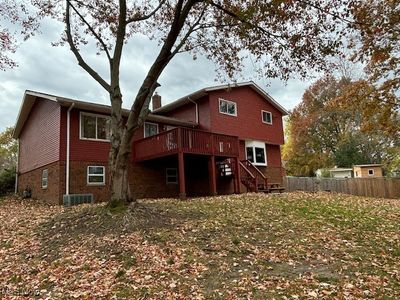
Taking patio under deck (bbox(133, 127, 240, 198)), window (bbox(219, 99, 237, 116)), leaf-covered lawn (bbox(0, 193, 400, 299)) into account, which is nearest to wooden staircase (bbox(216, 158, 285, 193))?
patio under deck (bbox(133, 127, 240, 198))

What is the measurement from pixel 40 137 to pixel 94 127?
3695 millimetres

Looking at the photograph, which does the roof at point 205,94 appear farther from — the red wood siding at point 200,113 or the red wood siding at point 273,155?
the red wood siding at point 273,155

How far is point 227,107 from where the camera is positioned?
69.8ft

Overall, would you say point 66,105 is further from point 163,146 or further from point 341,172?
point 341,172

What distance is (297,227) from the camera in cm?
917

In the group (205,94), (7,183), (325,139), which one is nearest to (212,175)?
(205,94)

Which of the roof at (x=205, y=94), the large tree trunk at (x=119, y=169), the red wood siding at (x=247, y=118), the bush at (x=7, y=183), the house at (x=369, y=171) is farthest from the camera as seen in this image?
the house at (x=369, y=171)

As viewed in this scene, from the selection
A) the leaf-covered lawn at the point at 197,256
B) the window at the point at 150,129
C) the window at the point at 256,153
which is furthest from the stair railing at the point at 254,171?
the leaf-covered lawn at the point at 197,256

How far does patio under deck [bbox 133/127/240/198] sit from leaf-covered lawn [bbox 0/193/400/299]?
16.2 ft

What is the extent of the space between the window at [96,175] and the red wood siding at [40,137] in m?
1.61

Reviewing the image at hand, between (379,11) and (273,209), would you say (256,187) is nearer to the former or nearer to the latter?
(273,209)

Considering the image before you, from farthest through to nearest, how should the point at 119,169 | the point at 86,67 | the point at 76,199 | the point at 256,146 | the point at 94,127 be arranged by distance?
the point at 256,146 → the point at 94,127 → the point at 76,199 → the point at 86,67 → the point at 119,169

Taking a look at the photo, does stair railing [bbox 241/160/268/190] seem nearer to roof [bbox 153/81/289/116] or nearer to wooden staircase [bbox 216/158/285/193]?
wooden staircase [bbox 216/158/285/193]

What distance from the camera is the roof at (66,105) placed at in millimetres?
15273
